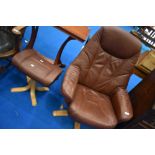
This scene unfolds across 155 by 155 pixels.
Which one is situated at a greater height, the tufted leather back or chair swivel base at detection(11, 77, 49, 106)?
the tufted leather back

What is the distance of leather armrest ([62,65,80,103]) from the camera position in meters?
1.55

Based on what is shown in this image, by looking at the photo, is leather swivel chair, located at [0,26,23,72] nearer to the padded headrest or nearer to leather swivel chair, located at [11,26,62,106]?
leather swivel chair, located at [11,26,62,106]

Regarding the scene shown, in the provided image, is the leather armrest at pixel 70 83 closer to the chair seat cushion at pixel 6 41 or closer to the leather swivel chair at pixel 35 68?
the leather swivel chair at pixel 35 68

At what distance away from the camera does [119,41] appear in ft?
5.59

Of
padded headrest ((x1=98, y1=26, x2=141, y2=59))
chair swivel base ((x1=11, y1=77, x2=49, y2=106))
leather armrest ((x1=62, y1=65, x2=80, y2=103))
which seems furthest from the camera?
chair swivel base ((x1=11, y1=77, x2=49, y2=106))

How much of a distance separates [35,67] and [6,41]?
46 cm

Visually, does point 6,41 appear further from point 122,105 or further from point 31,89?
point 122,105

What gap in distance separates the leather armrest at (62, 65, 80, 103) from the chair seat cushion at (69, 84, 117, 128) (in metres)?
0.10

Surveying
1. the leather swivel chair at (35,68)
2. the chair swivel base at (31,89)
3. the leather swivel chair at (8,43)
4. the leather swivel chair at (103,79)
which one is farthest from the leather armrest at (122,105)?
the leather swivel chair at (8,43)

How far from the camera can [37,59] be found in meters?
1.91

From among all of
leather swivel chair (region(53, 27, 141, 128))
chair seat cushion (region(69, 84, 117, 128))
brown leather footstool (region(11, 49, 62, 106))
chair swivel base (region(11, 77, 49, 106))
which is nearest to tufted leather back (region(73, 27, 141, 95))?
leather swivel chair (region(53, 27, 141, 128))
